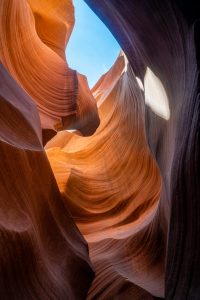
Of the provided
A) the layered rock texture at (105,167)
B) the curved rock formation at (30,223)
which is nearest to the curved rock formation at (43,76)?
the layered rock texture at (105,167)

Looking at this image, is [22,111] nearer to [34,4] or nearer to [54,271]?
[54,271]

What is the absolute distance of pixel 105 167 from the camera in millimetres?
3281

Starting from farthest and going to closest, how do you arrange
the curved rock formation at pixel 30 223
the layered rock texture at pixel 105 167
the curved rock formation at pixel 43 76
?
the curved rock formation at pixel 43 76
the curved rock formation at pixel 30 223
the layered rock texture at pixel 105 167

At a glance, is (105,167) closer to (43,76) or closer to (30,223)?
(43,76)

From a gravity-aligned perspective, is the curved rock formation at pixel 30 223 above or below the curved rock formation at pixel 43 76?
below

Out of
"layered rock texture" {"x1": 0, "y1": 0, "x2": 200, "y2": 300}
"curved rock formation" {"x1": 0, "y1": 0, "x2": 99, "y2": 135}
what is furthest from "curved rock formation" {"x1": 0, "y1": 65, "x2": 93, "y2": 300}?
"curved rock formation" {"x1": 0, "y1": 0, "x2": 99, "y2": 135}

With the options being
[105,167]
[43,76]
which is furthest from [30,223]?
[105,167]

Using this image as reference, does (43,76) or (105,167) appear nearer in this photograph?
(43,76)

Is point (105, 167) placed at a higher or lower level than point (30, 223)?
lower

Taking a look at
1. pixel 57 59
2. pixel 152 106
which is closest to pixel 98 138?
pixel 57 59

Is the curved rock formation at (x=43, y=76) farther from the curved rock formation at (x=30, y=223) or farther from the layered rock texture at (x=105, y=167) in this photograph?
the curved rock formation at (x=30, y=223)

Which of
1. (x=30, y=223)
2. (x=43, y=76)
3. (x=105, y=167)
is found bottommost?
(x=105, y=167)

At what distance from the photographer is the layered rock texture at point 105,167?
1.12 meters

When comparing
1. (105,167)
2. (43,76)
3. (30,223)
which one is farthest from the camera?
(105,167)
